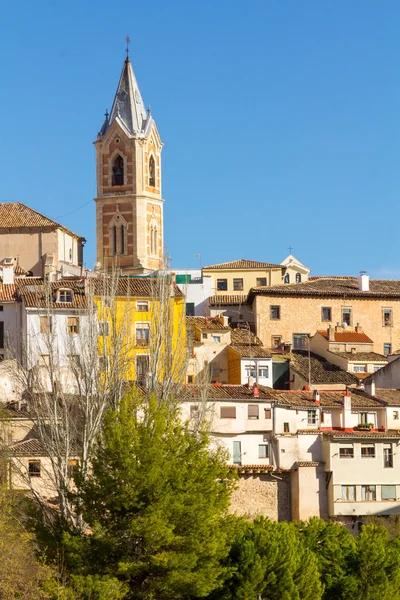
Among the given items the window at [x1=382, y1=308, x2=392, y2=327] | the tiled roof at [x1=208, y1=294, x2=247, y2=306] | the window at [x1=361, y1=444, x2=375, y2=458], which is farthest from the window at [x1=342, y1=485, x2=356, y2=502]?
the tiled roof at [x1=208, y1=294, x2=247, y2=306]

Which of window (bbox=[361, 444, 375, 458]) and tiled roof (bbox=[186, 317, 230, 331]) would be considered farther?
tiled roof (bbox=[186, 317, 230, 331])

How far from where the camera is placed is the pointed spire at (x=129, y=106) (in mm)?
86562

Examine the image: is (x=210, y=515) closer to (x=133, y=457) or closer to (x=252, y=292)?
(x=133, y=457)

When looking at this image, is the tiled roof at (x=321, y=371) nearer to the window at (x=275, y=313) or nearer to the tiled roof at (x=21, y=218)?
the window at (x=275, y=313)

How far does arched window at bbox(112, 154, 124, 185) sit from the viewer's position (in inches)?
3388

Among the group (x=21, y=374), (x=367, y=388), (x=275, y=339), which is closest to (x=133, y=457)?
(x=21, y=374)

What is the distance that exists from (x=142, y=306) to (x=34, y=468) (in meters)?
15.3

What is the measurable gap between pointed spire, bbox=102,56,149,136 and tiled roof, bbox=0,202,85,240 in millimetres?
12621

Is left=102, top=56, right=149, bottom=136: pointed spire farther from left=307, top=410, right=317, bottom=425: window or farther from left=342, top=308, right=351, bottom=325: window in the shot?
left=307, top=410, right=317, bottom=425: window

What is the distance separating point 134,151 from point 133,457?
154ft

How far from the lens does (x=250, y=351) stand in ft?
216

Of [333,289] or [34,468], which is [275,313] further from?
[34,468]

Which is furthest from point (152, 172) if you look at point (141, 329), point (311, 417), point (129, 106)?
point (311, 417)

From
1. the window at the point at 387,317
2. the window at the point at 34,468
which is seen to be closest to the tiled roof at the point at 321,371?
the window at the point at 387,317
